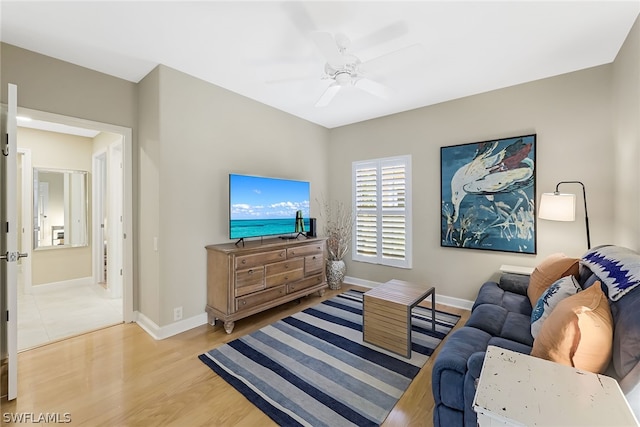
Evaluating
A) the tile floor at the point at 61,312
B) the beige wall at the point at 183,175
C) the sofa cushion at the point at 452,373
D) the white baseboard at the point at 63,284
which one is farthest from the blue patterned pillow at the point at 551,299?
the white baseboard at the point at 63,284

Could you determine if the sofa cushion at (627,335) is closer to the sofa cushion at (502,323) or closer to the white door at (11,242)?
the sofa cushion at (502,323)

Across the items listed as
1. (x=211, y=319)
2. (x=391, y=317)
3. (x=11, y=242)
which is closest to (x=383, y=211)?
(x=391, y=317)

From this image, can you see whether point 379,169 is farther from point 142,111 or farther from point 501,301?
point 142,111

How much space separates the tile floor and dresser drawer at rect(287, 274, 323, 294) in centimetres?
193

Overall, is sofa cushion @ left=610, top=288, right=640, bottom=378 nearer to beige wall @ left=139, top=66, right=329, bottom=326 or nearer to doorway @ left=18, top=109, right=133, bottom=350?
beige wall @ left=139, top=66, right=329, bottom=326

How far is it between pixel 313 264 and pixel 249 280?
41.0 inches

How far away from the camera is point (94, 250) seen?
4516 mm

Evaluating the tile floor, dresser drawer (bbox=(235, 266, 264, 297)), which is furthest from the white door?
dresser drawer (bbox=(235, 266, 264, 297))

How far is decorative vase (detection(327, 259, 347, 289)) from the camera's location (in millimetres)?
4223

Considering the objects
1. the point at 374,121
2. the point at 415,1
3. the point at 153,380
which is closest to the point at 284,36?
the point at 415,1

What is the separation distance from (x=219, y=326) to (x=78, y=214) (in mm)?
3568

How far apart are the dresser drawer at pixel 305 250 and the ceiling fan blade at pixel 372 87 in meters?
1.99

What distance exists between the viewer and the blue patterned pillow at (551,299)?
165cm

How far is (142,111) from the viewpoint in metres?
2.92
